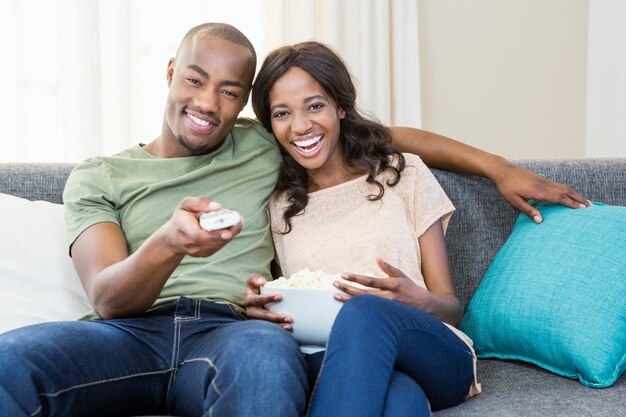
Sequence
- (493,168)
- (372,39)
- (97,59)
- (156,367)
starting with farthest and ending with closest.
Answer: (372,39)
(97,59)
(493,168)
(156,367)

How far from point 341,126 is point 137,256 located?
27.6 inches

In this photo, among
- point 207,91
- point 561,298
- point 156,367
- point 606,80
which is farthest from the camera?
point 606,80

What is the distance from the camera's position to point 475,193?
81.1 inches

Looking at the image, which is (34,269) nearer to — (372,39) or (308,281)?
(308,281)

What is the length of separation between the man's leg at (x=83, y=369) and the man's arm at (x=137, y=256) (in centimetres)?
6

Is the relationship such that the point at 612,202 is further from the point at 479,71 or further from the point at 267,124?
the point at 479,71

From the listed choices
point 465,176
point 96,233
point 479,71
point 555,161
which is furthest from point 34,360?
point 479,71

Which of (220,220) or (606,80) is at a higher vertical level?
(606,80)

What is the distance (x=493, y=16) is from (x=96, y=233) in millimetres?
2382

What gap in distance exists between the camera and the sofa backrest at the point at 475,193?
1.99m

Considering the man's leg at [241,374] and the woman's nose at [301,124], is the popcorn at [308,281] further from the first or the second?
the woman's nose at [301,124]

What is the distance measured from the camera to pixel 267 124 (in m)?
1.99

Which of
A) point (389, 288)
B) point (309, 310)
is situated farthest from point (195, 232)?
point (389, 288)

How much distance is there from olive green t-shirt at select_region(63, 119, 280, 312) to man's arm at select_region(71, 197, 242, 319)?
5cm
